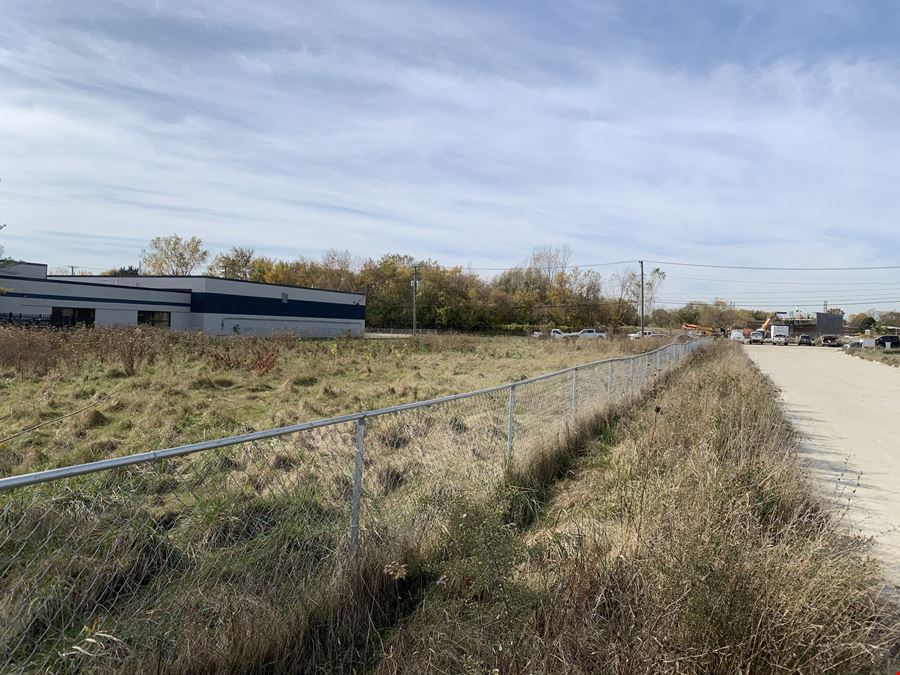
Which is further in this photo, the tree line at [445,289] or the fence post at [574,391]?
the tree line at [445,289]

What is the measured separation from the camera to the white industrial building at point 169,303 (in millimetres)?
40219

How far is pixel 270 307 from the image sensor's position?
178ft

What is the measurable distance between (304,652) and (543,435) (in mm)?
4456

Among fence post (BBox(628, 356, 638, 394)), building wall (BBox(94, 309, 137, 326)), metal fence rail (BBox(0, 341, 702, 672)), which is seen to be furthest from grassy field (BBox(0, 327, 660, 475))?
building wall (BBox(94, 309, 137, 326))

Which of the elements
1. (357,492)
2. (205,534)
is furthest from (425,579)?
(205,534)

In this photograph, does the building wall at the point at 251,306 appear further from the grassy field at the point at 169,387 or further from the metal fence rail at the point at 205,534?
the metal fence rail at the point at 205,534

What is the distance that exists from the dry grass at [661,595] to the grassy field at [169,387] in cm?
291

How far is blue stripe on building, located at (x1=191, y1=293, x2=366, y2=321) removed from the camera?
4847cm

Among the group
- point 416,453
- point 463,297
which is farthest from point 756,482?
point 463,297

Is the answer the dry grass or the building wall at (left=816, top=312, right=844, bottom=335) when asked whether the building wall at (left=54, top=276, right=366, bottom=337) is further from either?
the building wall at (left=816, top=312, right=844, bottom=335)

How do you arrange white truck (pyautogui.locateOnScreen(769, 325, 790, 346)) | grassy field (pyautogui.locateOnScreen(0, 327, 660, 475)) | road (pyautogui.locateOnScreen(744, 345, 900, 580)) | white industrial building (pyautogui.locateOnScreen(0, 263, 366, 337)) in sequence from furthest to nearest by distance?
white truck (pyautogui.locateOnScreen(769, 325, 790, 346)) → white industrial building (pyautogui.locateOnScreen(0, 263, 366, 337)) → grassy field (pyautogui.locateOnScreen(0, 327, 660, 475)) → road (pyautogui.locateOnScreen(744, 345, 900, 580))

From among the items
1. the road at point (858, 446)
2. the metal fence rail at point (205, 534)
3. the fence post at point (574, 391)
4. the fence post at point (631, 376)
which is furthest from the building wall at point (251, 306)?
the metal fence rail at point (205, 534)

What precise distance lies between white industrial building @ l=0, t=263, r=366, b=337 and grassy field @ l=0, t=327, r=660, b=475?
17749mm

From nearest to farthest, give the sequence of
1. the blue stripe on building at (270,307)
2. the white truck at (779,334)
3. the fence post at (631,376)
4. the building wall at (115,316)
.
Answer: the fence post at (631,376) → the building wall at (115,316) → the blue stripe on building at (270,307) → the white truck at (779,334)
